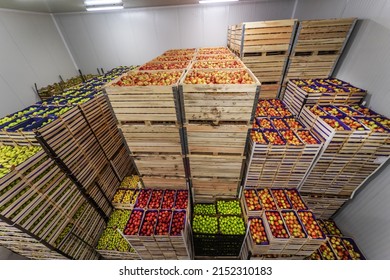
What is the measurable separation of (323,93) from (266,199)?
12.0 feet

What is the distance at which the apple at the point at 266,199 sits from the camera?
4270mm

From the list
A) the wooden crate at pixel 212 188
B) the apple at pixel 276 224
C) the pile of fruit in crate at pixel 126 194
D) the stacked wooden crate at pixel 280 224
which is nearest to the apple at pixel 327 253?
the stacked wooden crate at pixel 280 224

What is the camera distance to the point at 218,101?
3.14 m

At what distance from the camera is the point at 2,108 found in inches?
270

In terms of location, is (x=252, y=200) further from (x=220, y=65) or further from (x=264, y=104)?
(x=220, y=65)

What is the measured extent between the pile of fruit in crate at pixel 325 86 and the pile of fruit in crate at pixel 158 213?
17.2 feet

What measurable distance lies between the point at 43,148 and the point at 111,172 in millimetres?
2254

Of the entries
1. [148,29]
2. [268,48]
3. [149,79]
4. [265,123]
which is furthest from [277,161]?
[148,29]

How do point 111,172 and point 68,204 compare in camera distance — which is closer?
point 68,204

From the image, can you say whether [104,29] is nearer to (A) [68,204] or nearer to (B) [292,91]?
(A) [68,204]

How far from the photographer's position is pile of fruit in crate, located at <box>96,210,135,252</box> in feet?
15.4

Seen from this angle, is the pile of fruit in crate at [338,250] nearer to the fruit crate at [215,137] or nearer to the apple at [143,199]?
the fruit crate at [215,137]
